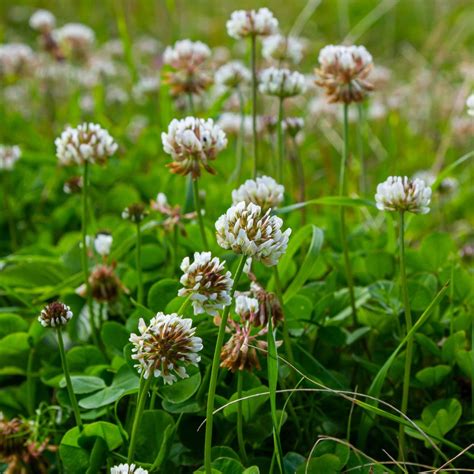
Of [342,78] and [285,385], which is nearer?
[285,385]

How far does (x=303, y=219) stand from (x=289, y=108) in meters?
1.25

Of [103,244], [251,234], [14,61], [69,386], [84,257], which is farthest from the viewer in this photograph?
[14,61]

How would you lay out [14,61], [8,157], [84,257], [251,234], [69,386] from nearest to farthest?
[251,234], [69,386], [84,257], [8,157], [14,61]

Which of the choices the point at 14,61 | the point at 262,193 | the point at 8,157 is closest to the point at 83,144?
the point at 262,193

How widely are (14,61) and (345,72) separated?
1.41 meters

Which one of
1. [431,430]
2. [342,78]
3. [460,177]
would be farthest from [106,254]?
[460,177]

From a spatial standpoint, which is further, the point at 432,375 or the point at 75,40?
the point at 75,40

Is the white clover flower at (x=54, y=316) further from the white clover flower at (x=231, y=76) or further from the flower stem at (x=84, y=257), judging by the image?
the white clover flower at (x=231, y=76)

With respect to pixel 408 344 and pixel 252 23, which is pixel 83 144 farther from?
pixel 408 344

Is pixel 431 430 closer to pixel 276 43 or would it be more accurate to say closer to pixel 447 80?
pixel 276 43

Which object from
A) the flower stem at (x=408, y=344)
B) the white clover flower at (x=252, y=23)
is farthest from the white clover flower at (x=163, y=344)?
the white clover flower at (x=252, y=23)

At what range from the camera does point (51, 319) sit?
93 cm

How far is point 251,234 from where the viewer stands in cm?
86

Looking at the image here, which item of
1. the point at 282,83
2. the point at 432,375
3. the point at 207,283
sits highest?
the point at 282,83
